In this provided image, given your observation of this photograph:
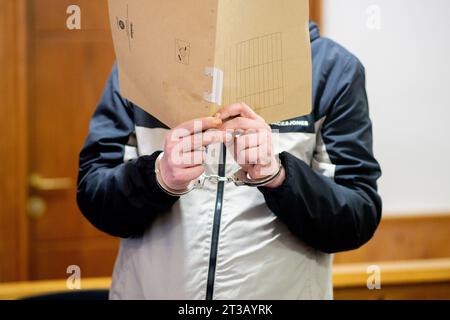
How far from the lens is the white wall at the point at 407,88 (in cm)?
207

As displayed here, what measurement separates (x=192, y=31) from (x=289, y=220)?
363 millimetres

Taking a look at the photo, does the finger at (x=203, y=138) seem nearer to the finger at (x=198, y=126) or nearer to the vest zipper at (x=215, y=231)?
the finger at (x=198, y=126)

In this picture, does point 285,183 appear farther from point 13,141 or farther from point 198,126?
point 13,141

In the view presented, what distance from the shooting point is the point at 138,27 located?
914 millimetres

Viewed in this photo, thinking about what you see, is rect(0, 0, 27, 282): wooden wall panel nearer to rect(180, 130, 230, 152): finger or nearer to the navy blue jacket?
the navy blue jacket

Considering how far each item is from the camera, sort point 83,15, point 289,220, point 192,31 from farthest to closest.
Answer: point 83,15 < point 289,220 < point 192,31

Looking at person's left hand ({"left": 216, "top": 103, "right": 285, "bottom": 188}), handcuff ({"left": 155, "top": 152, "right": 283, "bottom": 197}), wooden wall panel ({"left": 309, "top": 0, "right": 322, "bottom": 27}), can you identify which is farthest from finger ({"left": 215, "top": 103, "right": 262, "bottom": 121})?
wooden wall panel ({"left": 309, "top": 0, "right": 322, "bottom": 27})

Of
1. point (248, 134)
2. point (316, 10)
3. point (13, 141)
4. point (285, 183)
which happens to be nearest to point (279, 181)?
point (285, 183)

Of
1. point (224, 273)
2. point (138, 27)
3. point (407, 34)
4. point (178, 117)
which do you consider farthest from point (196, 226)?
point (407, 34)

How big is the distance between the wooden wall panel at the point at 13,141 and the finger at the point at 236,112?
134 cm

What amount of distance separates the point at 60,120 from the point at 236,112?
1.37 metres

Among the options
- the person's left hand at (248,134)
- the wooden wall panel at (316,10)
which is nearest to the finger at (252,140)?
the person's left hand at (248,134)

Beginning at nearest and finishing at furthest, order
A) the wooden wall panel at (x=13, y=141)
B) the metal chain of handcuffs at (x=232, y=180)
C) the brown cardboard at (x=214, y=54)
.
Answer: the brown cardboard at (x=214, y=54) < the metal chain of handcuffs at (x=232, y=180) < the wooden wall panel at (x=13, y=141)

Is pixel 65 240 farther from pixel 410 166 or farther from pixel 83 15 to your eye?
pixel 410 166
